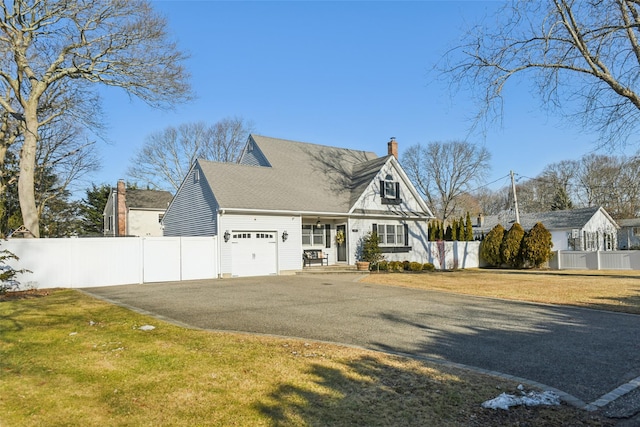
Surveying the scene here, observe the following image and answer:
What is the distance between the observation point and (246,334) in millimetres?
7848

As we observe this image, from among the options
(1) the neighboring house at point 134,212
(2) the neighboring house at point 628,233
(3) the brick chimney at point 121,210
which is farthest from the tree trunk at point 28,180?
(2) the neighboring house at point 628,233

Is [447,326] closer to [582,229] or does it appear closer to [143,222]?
[143,222]

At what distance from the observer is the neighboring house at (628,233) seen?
46594 millimetres

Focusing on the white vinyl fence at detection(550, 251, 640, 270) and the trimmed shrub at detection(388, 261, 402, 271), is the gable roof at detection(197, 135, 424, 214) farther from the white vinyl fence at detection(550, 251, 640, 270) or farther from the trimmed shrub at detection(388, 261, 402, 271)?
the white vinyl fence at detection(550, 251, 640, 270)

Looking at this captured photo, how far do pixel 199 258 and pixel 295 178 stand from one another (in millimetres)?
8382

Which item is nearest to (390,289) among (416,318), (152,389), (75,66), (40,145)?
Result: (416,318)

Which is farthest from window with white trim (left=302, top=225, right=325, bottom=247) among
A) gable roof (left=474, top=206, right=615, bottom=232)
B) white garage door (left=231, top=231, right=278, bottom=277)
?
gable roof (left=474, top=206, right=615, bottom=232)

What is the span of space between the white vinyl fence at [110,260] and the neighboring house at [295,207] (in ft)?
4.09

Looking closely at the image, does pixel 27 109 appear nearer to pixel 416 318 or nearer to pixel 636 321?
pixel 416 318

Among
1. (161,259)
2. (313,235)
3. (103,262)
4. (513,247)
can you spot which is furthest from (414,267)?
(103,262)

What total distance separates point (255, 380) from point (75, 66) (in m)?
19.6

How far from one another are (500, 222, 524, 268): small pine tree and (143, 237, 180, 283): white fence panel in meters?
21.3

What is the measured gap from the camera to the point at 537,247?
90.6 ft

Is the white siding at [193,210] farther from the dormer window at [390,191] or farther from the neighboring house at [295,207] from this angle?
the dormer window at [390,191]
